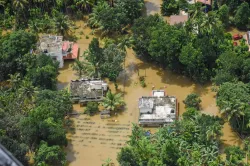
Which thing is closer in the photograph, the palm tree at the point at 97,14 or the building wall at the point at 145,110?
the building wall at the point at 145,110

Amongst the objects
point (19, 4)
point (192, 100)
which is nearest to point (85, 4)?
point (19, 4)

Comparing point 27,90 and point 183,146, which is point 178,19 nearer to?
point 183,146

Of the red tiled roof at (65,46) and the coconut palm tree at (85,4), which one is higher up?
the coconut palm tree at (85,4)

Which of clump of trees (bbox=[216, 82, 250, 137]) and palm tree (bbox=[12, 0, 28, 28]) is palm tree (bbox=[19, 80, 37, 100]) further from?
clump of trees (bbox=[216, 82, 250, 137])

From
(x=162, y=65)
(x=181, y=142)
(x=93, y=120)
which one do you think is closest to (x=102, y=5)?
(x=162, y=65)

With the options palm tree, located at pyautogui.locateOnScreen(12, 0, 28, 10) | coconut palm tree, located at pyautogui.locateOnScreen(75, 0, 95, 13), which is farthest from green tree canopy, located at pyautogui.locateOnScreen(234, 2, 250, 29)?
palm tree, located at pyautogui.locateOnScreen(12, 0, 28, 10)

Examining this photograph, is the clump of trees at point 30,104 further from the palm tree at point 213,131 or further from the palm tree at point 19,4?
the palm tree at point 213,131

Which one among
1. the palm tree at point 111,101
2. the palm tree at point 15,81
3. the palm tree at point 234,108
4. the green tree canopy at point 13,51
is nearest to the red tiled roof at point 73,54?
the green tree canopy at point 13,51

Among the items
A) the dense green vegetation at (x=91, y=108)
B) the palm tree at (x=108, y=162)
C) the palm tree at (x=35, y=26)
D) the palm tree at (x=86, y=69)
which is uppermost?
the palm tree at (x=35, y=26)
